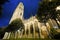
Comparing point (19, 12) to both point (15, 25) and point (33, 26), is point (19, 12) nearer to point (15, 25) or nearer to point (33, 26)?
point (15, 25)

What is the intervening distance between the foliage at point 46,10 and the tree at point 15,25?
73cm

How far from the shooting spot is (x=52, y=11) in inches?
218

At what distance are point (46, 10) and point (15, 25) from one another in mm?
1325

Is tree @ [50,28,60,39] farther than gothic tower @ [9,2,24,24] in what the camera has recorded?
No

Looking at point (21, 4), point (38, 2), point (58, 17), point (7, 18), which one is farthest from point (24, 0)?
point (58, 17)

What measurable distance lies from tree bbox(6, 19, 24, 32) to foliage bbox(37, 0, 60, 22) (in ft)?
2.38

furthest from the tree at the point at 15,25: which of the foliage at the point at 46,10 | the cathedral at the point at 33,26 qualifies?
the foliage at the point at 46,10

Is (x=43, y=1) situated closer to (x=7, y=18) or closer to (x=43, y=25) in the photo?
(x=43, y=25)

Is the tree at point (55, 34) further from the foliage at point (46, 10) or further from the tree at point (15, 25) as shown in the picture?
the tree at point (15, 25)

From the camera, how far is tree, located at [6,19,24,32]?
5.39 metres

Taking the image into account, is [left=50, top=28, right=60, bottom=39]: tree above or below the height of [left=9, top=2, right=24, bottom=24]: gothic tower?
below

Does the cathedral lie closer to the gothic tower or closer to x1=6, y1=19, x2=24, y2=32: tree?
the gothic tower

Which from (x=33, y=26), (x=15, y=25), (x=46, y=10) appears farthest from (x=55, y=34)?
(x=15, y=25)

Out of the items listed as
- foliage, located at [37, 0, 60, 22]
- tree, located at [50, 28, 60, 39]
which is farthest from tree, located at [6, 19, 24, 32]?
tree, located at [50, 28, 60, 39]
